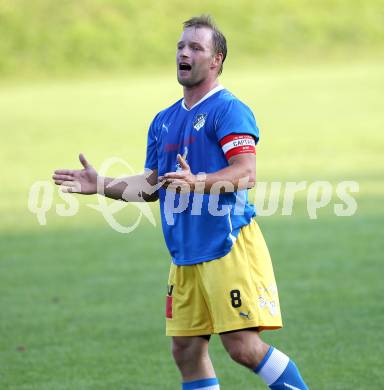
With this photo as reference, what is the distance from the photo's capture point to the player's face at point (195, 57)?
17.3 feet

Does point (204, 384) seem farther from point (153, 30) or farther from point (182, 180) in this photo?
point (153, 30)

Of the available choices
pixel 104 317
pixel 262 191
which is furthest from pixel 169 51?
pixel 104 317

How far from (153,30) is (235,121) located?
Answer: 40.6 m

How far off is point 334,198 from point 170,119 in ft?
31.0

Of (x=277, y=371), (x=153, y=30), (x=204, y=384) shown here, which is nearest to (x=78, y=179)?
(x=204, y=384)

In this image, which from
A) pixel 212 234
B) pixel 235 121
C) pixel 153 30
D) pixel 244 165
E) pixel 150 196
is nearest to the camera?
pixel 244 165

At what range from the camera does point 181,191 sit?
4906mm

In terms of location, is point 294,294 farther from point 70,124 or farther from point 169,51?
point 169,51

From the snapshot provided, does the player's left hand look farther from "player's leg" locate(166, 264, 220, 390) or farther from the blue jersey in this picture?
"player's leg" locate(166, 264, 220, 390)

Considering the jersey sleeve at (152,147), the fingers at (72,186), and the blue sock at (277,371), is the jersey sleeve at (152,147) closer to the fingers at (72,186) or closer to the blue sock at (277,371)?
the fingers at (72,186)

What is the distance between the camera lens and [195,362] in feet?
17.8

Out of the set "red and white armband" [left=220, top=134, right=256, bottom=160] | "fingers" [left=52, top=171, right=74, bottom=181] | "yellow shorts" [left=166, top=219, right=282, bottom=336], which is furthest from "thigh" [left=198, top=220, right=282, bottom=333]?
"fingers" [left=52, top=171, right=74, bottom=181]

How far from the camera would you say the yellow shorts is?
5.18 m

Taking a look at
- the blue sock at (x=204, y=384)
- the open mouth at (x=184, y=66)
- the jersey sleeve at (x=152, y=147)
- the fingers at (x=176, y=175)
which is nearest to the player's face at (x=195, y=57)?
the open mouth at (x=184, y=66)
